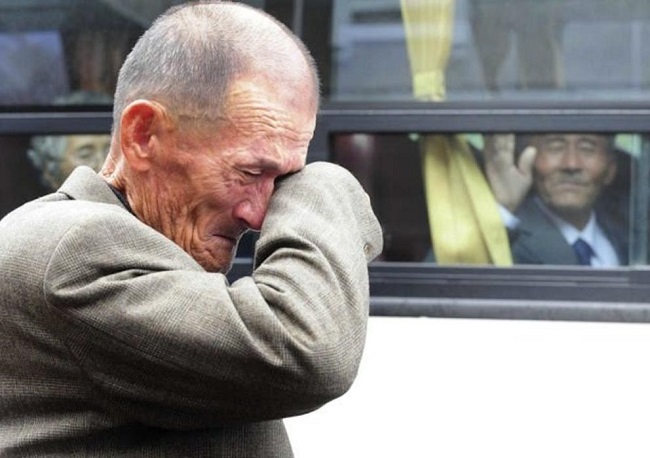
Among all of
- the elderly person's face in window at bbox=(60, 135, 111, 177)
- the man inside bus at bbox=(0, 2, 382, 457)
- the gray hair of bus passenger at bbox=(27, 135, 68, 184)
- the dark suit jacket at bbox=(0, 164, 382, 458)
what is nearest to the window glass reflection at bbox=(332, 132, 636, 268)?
the elderly person's face in window at bbox=(60, 135, 111, 177)

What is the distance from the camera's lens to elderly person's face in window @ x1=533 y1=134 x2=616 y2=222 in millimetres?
3627

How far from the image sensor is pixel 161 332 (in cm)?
162

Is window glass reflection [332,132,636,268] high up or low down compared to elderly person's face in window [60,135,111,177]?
down

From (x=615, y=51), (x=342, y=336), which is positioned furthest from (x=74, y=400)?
(x=615, y=51)

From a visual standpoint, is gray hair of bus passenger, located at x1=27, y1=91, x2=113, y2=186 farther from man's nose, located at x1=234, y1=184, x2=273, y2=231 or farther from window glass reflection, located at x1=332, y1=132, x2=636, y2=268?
man's nose, located at x1=234, y1=184, x2=273, y2=231

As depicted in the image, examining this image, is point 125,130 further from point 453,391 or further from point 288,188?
point 453,391

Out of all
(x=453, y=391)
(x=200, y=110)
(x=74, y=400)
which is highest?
(x=200, y=110)

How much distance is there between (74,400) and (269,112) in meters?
0.42

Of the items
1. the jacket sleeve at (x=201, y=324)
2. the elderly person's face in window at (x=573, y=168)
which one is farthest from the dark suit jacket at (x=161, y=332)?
the elderly person's face in window at (x=573, y=168)

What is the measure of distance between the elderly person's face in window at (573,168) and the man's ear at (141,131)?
200cm

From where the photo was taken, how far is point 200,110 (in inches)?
69.2

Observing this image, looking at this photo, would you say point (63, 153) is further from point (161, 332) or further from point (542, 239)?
point (161, 332)

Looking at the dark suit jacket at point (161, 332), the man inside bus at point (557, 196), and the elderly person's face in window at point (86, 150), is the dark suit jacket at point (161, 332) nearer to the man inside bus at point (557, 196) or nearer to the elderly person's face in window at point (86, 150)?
the man inside bus at point (557, 196)

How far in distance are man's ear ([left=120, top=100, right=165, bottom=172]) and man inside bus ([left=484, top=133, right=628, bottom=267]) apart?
1.98 metres
